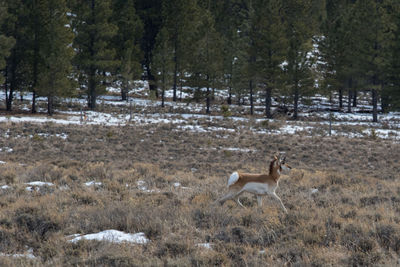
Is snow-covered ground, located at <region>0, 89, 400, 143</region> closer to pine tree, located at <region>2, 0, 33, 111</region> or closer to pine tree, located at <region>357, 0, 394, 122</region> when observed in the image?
pine tree, located at <region>2, 0, 33, 111</region>

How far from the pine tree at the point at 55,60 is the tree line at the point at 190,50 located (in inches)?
2.9

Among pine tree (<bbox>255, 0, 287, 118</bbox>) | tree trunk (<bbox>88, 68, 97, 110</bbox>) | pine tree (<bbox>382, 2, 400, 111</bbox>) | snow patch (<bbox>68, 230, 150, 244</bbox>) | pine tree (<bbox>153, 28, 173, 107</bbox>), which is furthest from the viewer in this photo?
pine tree (<bbox>153, 28, 173, 107</bbox>)

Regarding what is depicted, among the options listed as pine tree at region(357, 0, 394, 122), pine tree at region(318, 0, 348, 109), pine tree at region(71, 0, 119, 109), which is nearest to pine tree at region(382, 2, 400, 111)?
pine tree at region(357, 0, 394, 122)

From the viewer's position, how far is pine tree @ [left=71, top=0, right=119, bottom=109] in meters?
36.9

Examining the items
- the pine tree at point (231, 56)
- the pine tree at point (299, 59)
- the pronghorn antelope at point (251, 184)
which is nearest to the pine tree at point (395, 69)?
the pine tree at point (299, 59)

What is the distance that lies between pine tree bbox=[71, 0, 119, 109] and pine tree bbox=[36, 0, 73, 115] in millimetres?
3870

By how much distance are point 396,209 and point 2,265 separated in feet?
21.7

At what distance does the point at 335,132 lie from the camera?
29.1m

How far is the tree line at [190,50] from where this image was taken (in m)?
33.1

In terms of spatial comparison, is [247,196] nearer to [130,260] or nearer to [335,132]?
[130,260]

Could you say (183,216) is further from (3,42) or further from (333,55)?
(333,55)

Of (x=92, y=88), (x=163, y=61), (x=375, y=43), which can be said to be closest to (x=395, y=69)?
(x=375, y=43)

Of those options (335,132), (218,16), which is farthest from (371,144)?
(218,16)

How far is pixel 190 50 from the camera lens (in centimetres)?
4669
